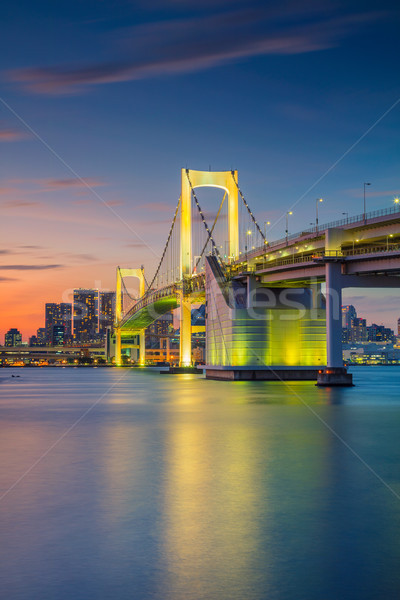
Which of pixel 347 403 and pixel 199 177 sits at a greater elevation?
pixel 199 177

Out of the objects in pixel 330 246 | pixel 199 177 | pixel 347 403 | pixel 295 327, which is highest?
pixel 199 177

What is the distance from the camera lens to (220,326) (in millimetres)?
71188

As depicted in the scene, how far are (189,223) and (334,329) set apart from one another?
42.4 m

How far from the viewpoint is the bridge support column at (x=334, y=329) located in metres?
48.9

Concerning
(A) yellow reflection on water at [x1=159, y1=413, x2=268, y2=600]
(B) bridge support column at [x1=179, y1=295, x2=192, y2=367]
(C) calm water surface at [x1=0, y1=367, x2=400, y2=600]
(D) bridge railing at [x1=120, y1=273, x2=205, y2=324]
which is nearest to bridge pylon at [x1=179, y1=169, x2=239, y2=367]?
(B) bridge support column at [x1=179, y1=295, x2=192, y2=367]

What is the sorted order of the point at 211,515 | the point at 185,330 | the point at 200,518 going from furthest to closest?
the point at 185,330 < the point at 211,515 < the point at 200,518

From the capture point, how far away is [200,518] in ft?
29.2

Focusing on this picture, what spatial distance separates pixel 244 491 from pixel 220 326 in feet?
198

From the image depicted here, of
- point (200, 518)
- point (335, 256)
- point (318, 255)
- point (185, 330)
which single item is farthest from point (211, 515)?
point (185, 330)

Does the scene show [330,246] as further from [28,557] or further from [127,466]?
[28,557]

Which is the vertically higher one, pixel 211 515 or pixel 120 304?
pixel 120 304

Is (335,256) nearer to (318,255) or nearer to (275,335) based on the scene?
(318,255)

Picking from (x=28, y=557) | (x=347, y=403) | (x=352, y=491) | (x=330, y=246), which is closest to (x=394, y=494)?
(x=352, y=491)

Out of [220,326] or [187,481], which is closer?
[187,481]
